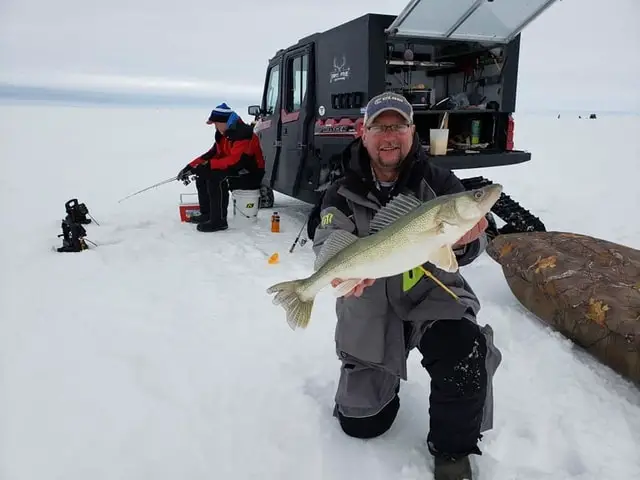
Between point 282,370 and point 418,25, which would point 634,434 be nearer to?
point 282,370

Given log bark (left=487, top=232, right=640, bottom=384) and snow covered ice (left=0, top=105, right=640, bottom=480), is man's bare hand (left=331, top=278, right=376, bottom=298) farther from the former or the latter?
log bark (left=487, top=232, right=640, bottom=384)

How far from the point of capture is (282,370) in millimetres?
3277

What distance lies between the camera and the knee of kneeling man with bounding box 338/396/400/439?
8.54 ft

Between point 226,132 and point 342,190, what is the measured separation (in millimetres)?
4791

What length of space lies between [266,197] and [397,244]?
6.75 m

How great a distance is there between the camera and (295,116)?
683cm

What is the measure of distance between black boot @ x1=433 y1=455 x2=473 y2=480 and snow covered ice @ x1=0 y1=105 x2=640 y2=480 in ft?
0.28

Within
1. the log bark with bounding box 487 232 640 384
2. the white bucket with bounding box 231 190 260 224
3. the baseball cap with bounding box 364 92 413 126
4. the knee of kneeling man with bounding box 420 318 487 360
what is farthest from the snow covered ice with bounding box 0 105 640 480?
the baseball cap with bounding box 364 92 413 126

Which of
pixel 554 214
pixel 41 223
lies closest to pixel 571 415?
pixel 554 214

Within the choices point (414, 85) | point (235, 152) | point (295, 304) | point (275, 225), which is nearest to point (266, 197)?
point (235, 152)

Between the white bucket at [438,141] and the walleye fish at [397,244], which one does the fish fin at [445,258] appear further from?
the white bucket at [438,141]

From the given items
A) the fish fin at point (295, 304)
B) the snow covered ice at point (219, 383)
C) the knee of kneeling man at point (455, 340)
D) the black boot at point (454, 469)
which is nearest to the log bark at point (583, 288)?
the snow covered ice at point (219, 383)

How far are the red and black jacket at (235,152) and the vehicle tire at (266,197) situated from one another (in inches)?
48.4

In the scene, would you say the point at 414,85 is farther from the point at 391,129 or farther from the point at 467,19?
the point at 391,129
